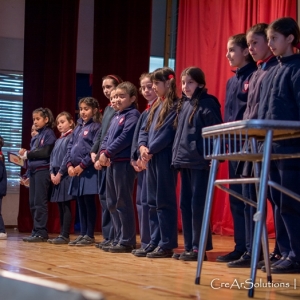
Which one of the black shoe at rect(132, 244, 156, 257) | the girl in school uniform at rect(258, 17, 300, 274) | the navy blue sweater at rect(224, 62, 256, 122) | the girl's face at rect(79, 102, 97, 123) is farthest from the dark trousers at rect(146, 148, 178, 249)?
the girl's face at rect(79, 102, 97, 123)

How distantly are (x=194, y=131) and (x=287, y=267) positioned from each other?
981 mm

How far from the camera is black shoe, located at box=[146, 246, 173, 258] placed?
132 inches

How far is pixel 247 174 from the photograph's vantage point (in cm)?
277

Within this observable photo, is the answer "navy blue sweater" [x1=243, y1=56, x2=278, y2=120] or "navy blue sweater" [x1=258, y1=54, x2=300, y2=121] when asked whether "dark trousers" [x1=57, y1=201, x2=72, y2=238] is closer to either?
"navy blue sweater" [x1=243, y1=56, x2=278, y2=120]

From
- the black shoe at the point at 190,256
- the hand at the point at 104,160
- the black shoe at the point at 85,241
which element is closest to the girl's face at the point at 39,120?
the black shoe at the point at 85,241

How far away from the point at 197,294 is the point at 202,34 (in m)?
4.78

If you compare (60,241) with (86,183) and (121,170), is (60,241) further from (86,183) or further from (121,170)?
(121,170)

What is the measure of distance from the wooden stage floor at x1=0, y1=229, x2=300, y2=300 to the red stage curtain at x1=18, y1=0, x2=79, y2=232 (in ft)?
9.51

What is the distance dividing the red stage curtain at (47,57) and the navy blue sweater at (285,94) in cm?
429

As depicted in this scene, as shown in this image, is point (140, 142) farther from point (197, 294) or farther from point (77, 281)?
point (197, 294)

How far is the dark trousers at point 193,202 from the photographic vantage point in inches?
125

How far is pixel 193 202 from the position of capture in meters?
3.20

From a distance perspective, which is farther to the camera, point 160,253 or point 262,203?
point 160,253

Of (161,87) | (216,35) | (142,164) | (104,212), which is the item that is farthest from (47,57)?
(142,164)
